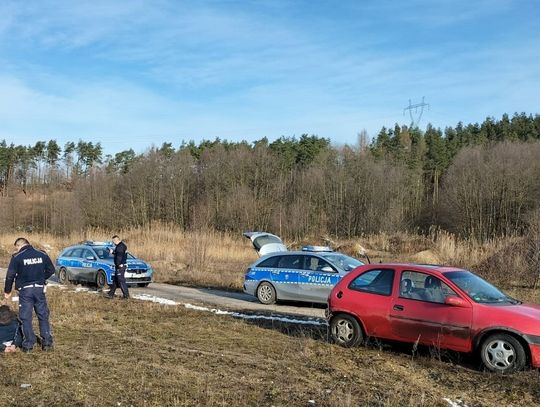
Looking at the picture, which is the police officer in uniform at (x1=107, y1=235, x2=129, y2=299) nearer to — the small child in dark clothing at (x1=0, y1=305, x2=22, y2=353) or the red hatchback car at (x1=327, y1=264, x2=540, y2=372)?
the small child in dark clothing at (x1=0, y1=305, x2=22, y2=353)

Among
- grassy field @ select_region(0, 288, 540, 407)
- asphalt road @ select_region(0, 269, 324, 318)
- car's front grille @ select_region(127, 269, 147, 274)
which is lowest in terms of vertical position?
asphalt road @ select_region(0, 269, 324, 318)

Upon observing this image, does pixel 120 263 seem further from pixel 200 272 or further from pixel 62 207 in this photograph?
pixel 62 207

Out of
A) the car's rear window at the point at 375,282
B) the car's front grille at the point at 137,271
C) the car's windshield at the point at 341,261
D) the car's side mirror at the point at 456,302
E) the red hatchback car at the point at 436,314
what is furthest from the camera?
the car's front grille at the point at 137,271

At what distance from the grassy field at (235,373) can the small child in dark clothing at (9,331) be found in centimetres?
40

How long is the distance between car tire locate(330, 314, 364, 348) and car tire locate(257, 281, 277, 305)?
6688 mm

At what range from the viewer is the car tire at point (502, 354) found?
8086 mm

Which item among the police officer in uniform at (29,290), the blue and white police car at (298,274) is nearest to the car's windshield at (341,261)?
the blue and white police car at (298,274)

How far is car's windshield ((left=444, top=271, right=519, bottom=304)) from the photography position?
8.95m

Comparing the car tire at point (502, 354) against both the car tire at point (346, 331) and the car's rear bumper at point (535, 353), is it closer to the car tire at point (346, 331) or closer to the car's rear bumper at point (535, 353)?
the car's rear bumper at point (535, 353)

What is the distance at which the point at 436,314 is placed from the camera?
8945 mm

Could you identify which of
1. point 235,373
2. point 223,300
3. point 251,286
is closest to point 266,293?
point 251,286

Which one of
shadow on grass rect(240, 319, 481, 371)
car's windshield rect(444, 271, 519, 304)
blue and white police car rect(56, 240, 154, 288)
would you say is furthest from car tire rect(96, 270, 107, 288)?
car's windshield rect(444, 271, 519, 304)

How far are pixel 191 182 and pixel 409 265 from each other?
5767cm

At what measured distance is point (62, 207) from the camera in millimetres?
66500
